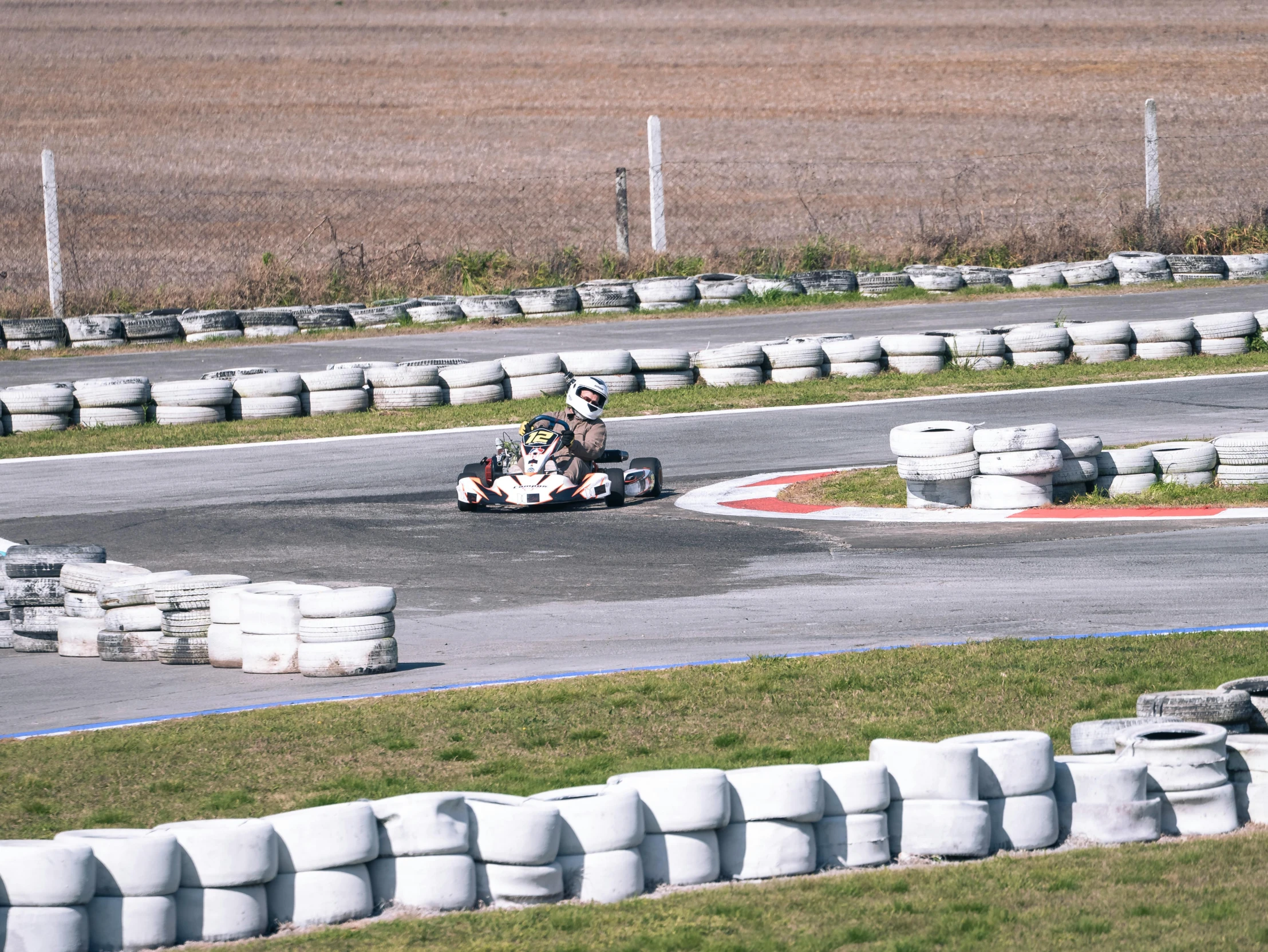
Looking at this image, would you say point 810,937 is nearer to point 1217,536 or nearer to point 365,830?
point 365,830

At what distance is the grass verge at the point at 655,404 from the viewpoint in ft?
53.9

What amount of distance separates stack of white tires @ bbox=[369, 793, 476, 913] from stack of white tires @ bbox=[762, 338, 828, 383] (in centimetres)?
1292

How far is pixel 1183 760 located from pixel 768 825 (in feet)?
4.65

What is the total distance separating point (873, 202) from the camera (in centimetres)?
3347

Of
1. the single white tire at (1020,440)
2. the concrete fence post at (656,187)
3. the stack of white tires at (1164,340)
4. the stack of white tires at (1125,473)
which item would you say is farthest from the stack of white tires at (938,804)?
the concrete fence post at (656,187)

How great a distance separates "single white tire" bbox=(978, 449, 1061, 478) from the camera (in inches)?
469

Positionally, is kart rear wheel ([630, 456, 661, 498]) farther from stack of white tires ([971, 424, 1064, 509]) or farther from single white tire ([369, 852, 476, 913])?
single white tire ([369, 852, 476, 913])

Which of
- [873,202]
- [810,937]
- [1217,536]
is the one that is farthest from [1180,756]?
[873,202]

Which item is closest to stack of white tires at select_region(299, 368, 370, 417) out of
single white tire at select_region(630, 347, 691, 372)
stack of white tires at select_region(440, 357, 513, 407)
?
stack of white tires at select_region(440, 357, 513, 407)

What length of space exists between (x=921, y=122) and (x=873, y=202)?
23.1 ft

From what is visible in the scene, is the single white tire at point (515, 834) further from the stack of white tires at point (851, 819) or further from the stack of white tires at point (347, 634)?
the stack of white tires at point (347, 634)

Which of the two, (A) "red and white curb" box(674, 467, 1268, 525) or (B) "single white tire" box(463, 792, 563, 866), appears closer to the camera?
(B) "single white tire" box(463, 792, 563, 866)

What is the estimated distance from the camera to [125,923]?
499 centimetres

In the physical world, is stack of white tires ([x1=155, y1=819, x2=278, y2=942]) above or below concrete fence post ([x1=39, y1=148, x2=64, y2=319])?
below
